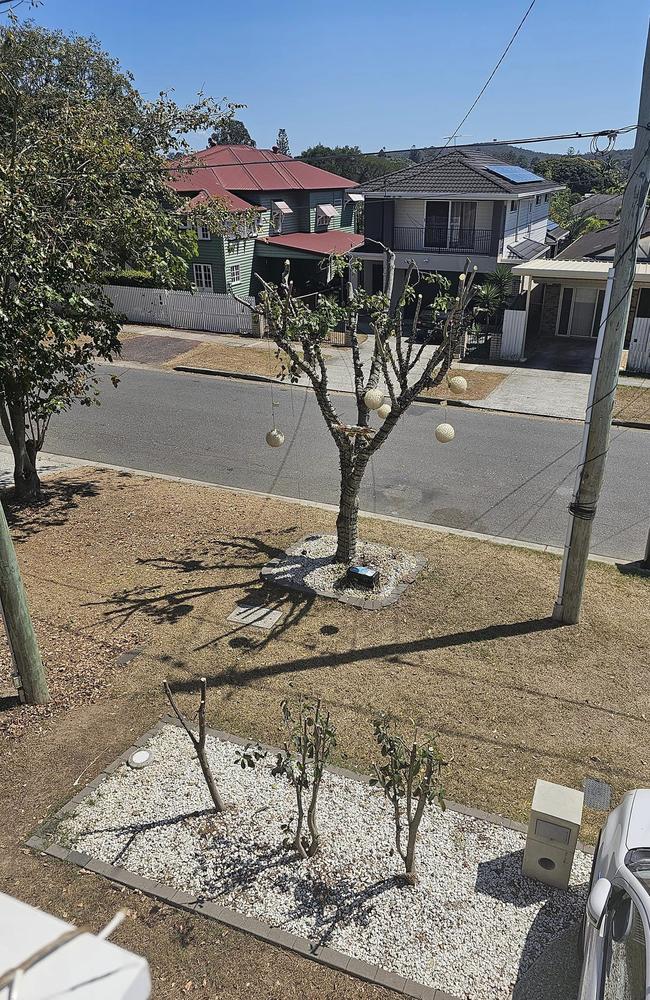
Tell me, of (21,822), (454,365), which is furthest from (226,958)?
(454,365)

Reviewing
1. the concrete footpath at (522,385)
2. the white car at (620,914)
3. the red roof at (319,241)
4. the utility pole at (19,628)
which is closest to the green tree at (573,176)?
the red roof at (319,241)

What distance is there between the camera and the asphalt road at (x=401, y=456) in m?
11.6

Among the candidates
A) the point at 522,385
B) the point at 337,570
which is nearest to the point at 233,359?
the point at 522,385

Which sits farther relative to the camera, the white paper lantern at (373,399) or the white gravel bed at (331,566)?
the white gravel bed at (331,566)

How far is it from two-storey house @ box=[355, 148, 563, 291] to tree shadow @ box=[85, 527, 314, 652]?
17.8m

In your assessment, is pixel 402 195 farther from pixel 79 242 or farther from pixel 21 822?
pixel 21 822

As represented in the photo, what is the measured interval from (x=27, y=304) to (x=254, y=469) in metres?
6.07

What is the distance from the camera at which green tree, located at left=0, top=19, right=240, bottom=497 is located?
26.1ft

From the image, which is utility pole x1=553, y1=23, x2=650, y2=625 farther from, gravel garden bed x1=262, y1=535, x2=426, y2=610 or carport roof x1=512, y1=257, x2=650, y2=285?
carport roof x1=512, y1=257, x2=650, y2=285

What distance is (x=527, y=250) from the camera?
27531 mm

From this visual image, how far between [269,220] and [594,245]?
13240mm

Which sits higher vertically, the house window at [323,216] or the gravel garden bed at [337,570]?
the house window at [323,216]

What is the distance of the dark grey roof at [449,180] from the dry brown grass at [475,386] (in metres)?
8.34

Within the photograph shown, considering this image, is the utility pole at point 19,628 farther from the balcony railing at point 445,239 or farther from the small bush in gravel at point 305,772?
the balcony railing at point 445,239
